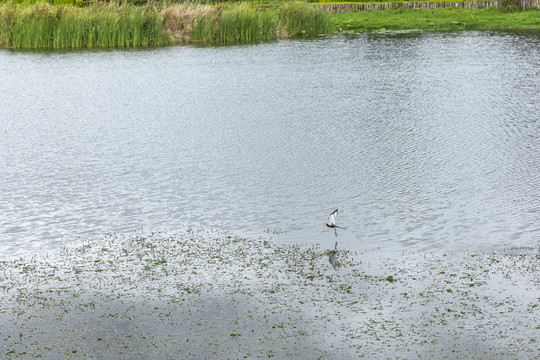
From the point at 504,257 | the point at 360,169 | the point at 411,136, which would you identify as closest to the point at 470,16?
the point at 411,136

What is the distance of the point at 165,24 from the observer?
34312 millimetres

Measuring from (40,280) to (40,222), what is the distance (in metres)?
2.26

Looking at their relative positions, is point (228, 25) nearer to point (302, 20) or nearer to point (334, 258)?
point (302, 20)

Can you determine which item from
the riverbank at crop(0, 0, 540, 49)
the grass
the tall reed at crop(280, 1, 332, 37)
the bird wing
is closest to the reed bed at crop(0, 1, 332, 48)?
the riverbank at crop(0, 0, 540, 49)

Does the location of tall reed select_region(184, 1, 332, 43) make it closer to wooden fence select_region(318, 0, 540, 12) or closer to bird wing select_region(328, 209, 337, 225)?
→ wooden fence select_region(318, 0, 540, 12)

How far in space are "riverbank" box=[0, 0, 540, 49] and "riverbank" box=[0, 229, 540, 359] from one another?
24801 millimetres

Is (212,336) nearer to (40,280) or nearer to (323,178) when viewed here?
(40,280)

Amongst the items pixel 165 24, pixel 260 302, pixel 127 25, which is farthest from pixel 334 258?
pixel 165 24

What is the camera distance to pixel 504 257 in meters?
9.03

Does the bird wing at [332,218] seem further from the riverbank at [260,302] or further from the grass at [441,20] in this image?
the grass at [441,20]

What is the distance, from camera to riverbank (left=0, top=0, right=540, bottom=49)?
32875 mm

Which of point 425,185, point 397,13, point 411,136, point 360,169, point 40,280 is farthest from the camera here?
point 397,13

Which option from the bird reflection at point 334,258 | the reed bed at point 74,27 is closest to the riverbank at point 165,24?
the reed bed at point 74,27

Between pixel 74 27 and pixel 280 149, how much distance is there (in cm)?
2058
